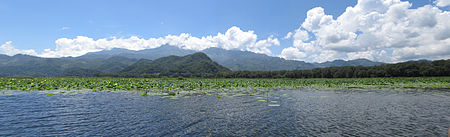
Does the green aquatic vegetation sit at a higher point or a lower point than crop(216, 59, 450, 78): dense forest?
lower

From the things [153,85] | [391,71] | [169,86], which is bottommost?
[169,86]

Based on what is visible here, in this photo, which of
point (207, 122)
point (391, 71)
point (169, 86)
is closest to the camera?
point (207, 122)

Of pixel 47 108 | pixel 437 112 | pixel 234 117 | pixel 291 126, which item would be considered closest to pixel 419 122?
pixel 437 112

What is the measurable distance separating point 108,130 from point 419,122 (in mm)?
18623

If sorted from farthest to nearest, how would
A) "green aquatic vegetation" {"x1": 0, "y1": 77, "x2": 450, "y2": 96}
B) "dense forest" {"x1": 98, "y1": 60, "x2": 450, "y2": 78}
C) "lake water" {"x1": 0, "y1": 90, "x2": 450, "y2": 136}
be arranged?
"dense forest" {"x1": 98, "y1": 60, "x2": 450, "y2": 78}, "green aquatic vegetation" {"x1": 0, "y1": 77, "x2": 450, "y2": 96}, "lake water" {"x1": 0, "y1": 90, "x2": 450, "y2": 136}

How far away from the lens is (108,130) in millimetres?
10664

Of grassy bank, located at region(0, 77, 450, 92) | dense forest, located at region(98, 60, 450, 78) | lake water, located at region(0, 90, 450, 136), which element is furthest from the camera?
dense forest, located at region(98, 60, 450, 78)

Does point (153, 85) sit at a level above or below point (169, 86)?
above

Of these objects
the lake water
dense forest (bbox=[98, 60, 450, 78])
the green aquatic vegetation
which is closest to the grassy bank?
the green aquatic vegetation

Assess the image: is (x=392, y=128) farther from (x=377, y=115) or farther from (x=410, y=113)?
(x=410, y=113)

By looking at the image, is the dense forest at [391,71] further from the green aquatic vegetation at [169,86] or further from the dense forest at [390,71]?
the green aquatic vegetation at [169,86]

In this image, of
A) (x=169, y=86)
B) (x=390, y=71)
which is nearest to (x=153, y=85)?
(x=169, y=86)

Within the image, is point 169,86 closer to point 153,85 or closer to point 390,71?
point 153,85

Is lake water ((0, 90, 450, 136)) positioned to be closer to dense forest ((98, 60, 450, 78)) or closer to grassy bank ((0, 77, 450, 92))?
grassy bank ((0, 77, 450, 92))
